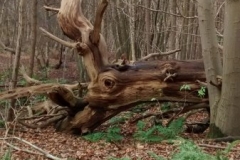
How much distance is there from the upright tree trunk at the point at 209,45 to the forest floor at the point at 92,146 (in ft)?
3.46

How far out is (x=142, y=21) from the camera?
71.9 ft

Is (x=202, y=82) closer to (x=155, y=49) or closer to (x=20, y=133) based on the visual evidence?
(x=20, y=133)

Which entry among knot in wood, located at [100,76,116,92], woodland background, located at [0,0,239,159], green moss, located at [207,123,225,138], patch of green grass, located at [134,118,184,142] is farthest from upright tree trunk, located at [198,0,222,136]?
knot in wood, located at [100,76,116,92]

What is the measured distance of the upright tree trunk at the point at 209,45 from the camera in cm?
839

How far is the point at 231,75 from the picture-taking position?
7953mm

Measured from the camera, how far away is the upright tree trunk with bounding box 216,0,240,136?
7.81 meters

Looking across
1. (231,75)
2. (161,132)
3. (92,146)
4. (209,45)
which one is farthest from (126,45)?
(231,75)

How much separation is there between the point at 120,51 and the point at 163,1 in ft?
11.4

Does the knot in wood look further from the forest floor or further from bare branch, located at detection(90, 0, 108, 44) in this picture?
the forest floor

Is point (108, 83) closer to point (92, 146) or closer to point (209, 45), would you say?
point (92, 146)

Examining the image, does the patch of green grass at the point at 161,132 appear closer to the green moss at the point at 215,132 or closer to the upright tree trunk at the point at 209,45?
the green moss at the point at 215,132

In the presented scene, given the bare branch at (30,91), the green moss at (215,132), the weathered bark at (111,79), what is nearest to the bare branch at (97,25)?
the weathered bark at (111,79)

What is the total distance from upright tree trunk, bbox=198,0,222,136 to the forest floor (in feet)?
3.46

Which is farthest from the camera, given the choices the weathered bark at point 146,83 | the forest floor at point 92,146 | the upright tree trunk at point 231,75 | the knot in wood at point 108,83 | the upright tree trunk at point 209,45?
the knot in wood at point 108,83
